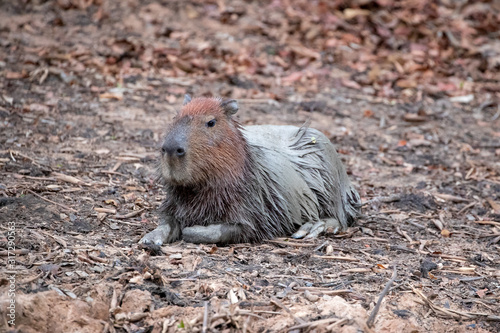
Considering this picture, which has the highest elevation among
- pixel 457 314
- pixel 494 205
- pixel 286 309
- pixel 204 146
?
pixel 204 146

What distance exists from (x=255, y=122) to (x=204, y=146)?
3.53m

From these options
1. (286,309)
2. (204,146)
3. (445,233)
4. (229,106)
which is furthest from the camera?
(445,233)

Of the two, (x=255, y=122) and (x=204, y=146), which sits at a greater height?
(x=204, y=146)

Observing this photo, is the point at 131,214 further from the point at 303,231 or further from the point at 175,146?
the point at 303,231

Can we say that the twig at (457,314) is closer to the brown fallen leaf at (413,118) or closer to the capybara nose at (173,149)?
the capybara nose at (173,149)

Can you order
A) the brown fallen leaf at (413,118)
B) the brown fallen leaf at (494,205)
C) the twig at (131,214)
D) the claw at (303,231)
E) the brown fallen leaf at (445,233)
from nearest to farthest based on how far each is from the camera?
the twig at (131,214) < the claw at (303,231) < the brown fallen leaf at (445,233) < the brown fallen leaf at (494,205) < the brown fallen leaf at (413,118)

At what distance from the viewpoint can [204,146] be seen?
481 cm

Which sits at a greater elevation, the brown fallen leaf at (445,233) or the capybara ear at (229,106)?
the capybara ear at (229,106)

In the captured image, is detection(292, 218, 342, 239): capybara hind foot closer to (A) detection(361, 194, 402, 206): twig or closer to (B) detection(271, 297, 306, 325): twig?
(A) detection(361, 194, 402, 206): twig

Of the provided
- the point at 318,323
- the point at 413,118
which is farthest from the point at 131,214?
the point at 413,118

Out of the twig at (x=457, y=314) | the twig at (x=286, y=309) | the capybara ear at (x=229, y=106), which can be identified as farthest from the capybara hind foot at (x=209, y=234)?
the twig at (x=457, y=314)

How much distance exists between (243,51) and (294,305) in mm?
6907

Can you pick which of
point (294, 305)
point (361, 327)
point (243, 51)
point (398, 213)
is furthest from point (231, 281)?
point (243, 51)

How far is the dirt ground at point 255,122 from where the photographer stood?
3920mm
